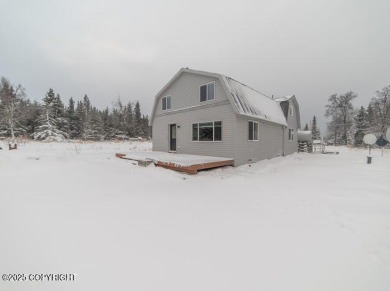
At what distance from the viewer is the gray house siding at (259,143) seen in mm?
9750

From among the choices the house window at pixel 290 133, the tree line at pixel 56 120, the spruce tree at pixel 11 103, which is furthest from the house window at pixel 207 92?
the tree line at pixel 56 120

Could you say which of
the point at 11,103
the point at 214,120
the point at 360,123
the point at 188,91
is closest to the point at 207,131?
the point at 214,120

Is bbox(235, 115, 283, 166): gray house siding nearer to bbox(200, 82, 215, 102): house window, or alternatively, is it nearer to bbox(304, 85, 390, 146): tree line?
bbox(200, 82, 215, 102): house window

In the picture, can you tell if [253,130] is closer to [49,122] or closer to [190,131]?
[190,131]

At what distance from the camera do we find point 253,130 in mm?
10969

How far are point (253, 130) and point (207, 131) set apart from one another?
113 inches

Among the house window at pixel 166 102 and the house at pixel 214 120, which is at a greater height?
the house window at pixel 166 102

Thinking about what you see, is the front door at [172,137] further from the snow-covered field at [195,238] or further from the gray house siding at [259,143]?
the snow-covered field at [195,238]

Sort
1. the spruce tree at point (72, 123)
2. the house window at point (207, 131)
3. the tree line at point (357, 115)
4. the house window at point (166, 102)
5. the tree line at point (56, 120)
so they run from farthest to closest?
the spruce tree at point (72, 123) < the tree line at point (357, 115) < the tree line at point (56, 120) < the house window at point (166, 102) < the house window at point (207, 131)

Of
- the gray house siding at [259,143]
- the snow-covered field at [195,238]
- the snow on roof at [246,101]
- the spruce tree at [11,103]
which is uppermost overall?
the spruce tree at [11,103]

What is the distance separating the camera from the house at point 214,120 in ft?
31.8

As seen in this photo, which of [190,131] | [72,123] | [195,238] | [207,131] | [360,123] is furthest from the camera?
[72,123]

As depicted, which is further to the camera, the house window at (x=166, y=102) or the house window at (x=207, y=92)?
the house window at (x=166, y=102)

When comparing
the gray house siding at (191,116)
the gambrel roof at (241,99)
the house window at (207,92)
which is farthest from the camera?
the house window at (207,92)
